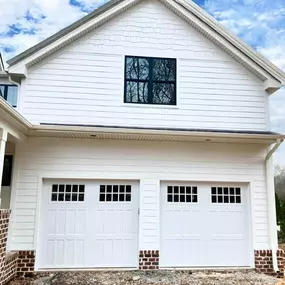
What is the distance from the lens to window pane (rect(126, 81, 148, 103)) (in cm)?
852

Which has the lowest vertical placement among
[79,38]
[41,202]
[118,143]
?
[41,202]

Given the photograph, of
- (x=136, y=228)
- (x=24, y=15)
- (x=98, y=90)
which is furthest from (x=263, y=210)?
(x=24, y=15)

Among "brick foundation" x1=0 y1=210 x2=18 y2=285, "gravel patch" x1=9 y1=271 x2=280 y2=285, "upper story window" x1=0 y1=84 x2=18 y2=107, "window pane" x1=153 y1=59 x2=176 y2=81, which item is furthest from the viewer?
"upper story window" x1=0 y1=84 x2=18 y2=107

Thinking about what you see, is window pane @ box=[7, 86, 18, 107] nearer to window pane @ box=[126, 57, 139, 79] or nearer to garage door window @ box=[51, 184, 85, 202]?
garage door window @ box=[51, 184, 85, 202]

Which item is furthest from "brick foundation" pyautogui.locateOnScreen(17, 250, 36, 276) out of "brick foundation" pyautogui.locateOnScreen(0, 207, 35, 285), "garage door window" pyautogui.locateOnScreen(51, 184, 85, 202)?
"garage door window" pyautogui.locateOnScreen(51, 184, 85, 202)

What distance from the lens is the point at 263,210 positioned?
8.27 metres

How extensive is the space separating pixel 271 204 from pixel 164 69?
461cm

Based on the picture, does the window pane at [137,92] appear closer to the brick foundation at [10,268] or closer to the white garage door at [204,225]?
the white garage door at [204,225]

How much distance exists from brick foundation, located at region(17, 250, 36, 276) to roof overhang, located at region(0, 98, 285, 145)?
2830 mm

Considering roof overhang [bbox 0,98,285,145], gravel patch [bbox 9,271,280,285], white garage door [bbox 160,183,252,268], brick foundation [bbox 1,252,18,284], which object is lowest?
gravel patch [bbox 9,271,280,285]

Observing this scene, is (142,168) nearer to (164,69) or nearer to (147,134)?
(147,134)

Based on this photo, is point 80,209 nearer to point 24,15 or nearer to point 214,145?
point 214,145

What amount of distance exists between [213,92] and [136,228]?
13.8ft

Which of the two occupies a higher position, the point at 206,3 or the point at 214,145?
the point at 206,3
